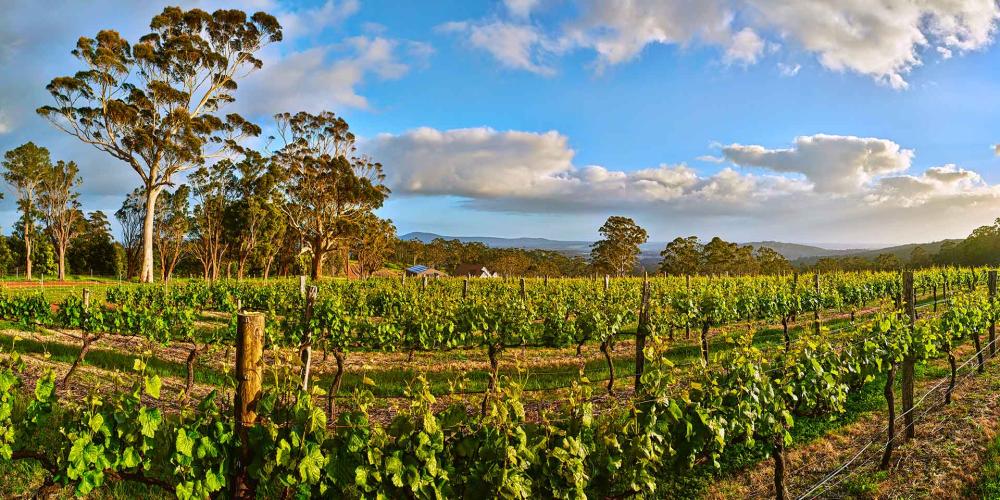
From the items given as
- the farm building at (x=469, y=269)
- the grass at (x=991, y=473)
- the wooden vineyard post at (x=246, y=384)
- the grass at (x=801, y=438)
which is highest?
the wooden vineyard post at (x=246, y=384)

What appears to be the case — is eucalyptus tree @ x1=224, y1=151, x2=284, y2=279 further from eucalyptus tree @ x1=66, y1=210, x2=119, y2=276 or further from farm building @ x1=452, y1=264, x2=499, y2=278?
farm building @ x1=452, y1=264, x2=499, y2=278

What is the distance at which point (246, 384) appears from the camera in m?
3.12

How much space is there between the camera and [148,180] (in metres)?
Answer: 30.7

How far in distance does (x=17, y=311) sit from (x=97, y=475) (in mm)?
12685

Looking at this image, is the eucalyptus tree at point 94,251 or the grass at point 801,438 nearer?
the grass at point 801,438

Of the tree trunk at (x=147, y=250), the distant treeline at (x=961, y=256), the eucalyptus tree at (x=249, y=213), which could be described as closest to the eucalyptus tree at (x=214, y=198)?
the eucalyptus tree at (x=249, y=213)

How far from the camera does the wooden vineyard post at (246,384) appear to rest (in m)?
3.12

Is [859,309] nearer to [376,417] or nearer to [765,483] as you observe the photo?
[765,483]

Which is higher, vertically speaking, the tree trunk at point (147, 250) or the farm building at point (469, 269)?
the tree trunk at point (147, 250)

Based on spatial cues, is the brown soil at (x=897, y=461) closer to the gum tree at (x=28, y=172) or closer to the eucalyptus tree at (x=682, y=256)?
the gum tree at (x=28, y=172)

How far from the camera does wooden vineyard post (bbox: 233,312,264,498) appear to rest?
3.12m

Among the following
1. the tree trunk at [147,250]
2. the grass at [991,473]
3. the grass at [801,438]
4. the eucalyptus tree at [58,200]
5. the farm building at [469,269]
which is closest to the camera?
the grass at [991,473]

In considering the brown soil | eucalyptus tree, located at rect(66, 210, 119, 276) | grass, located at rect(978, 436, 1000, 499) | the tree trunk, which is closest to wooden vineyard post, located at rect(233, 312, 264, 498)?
the brown soil

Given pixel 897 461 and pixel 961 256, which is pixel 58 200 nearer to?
pixel 897 461
